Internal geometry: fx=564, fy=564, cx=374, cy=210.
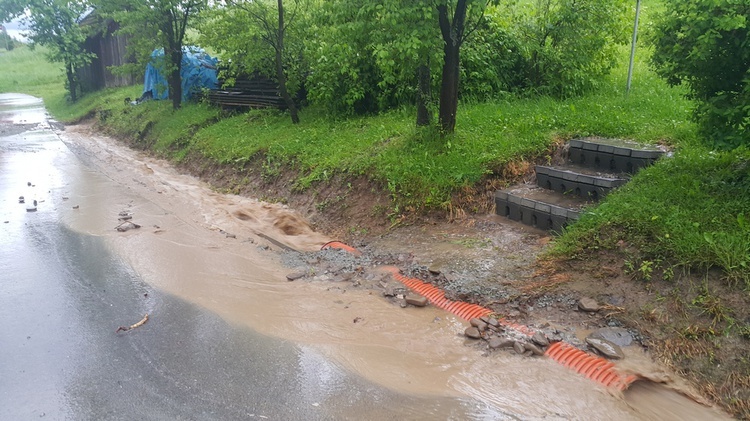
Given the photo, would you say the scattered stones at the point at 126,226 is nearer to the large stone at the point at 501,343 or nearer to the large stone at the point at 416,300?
the large stone at the point at 416,300

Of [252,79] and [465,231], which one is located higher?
[252,79]

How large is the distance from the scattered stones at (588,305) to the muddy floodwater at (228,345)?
77cm

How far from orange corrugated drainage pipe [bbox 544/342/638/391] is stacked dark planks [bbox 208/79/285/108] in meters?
10.7

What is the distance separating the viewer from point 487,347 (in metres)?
4.52

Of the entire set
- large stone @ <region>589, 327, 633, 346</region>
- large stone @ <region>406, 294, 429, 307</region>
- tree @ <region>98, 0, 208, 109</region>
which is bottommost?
large stone @ <region>406, 294, 429, 307</region>

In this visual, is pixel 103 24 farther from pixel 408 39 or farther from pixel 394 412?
pixel 394 412

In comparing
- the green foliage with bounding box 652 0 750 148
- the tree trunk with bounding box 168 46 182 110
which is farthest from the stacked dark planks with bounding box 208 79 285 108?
the green foliage with bounding box 652 0 750 148

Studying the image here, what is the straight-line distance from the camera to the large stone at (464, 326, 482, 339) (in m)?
4.64

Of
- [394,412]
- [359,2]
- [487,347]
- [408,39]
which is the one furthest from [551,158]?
[394,412]

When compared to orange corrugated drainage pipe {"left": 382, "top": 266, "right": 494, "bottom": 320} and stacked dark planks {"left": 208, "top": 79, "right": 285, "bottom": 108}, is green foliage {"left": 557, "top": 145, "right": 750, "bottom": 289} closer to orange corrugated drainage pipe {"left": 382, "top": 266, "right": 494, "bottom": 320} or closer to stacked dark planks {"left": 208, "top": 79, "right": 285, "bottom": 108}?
orange corrugated drainage pipe {"left": 382, "top": 266, "right": 494, "bottom": 320}

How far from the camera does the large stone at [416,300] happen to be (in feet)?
17.5

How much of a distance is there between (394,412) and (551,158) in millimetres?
4977

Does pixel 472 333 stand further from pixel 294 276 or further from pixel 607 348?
pixel 294 276

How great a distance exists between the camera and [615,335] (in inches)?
176
